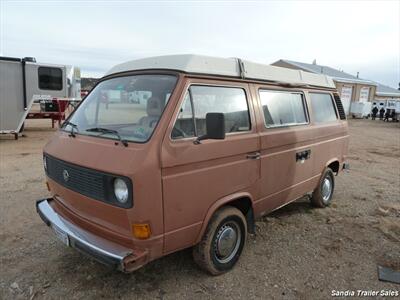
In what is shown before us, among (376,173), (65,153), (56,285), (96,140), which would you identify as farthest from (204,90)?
(376,173)

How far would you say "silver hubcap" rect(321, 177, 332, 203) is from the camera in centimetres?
582

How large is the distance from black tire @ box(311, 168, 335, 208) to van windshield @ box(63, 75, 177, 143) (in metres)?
3.48

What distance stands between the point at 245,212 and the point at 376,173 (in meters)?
6.19

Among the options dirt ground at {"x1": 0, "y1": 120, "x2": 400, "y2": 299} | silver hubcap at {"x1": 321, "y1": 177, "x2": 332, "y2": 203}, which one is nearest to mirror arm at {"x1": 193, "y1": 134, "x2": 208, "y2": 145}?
dirt ground at {"x1": 0, "y1": 120, "x2": 400, "y2": 299}

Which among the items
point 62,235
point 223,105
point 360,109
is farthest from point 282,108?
point 360,109

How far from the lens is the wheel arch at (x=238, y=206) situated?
132 inches

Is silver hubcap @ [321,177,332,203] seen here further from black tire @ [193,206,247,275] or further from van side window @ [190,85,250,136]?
van side window @ [190,85,250,136]

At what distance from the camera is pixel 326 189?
5.95 metres

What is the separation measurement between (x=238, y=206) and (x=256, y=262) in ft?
2.26

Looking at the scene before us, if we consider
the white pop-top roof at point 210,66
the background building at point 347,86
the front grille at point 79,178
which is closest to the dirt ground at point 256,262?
the front grille at point 79,178

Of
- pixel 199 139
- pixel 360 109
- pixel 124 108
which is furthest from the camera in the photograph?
pixel 360 109

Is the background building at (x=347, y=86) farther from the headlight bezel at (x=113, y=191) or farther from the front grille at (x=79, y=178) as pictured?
the headlight bezel at (x=113, y=191)

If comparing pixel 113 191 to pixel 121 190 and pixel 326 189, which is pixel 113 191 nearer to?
pixel 121 190

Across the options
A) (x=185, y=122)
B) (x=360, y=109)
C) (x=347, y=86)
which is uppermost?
(x=347, y=86)
